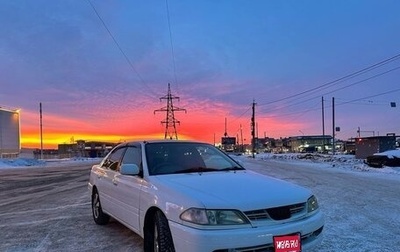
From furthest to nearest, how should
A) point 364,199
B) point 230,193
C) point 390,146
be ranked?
point 390,146
point 364,199
point 230,193

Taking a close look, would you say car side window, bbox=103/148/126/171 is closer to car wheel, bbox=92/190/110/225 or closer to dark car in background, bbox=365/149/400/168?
car wheel, bbox=92/190/110/225

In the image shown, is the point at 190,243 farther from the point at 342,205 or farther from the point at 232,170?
the point at 342,205

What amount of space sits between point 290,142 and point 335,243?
596 feet

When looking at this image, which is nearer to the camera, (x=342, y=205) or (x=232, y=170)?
(x=232, y=170)

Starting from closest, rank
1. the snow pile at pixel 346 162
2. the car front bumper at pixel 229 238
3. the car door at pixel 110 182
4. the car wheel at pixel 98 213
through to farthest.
Result: the car front bumper at pixel 229 238 < the car door at pixel 110 182 < the car wheel at pixel 98 213 < the snow pile at pixel 346 162

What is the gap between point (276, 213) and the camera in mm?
4723

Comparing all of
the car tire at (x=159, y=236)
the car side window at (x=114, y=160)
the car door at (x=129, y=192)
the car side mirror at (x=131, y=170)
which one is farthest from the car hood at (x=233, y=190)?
the car side window at (x=114, y=160)

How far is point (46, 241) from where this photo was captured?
7.12m

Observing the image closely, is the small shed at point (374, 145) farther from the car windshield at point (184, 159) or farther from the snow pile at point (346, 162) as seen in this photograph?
the car windshield at point (184, 159)

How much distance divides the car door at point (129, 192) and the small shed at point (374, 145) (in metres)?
44.6

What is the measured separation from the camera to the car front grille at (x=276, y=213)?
4.60m

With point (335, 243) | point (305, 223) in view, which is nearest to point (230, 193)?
point (305, 223)

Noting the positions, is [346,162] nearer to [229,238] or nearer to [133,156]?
[133,156]

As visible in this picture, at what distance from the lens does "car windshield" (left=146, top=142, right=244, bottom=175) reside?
614cm
